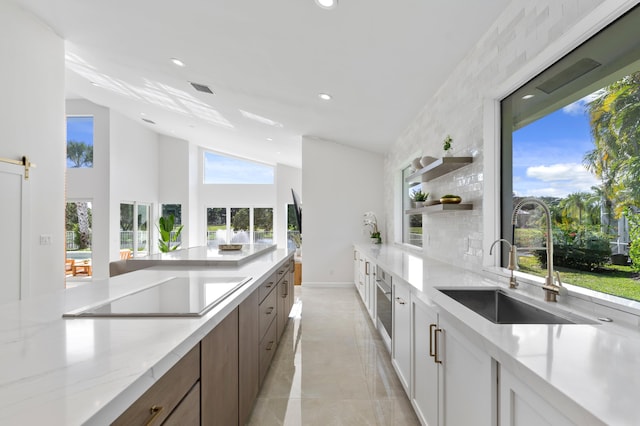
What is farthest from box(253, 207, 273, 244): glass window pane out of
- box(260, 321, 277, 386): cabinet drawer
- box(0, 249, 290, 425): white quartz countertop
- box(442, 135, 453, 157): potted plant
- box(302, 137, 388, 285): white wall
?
box(0, 249, 290, 425): white quartz countertop

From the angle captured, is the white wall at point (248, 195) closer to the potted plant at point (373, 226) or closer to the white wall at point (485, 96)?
the potted plant at point (373, 226)

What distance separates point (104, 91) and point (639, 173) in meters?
7.37

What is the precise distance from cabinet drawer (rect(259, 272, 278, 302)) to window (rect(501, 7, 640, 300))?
1.68 meters

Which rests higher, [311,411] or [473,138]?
[473,138]

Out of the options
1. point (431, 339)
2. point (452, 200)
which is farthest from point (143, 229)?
point (431, 339)

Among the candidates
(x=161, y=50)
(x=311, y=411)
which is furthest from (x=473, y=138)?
Result: (x=161, y=50)

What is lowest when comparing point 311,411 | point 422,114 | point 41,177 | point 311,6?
point 311,411

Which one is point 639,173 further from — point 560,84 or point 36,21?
point 36,21

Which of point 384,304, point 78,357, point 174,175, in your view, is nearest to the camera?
point 78,357

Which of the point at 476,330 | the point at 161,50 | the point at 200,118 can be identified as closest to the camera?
the point at 476,330

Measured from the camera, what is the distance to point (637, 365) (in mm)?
850

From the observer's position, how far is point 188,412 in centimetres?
112

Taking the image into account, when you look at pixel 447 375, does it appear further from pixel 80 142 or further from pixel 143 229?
pixel 143 229

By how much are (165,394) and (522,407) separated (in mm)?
995
